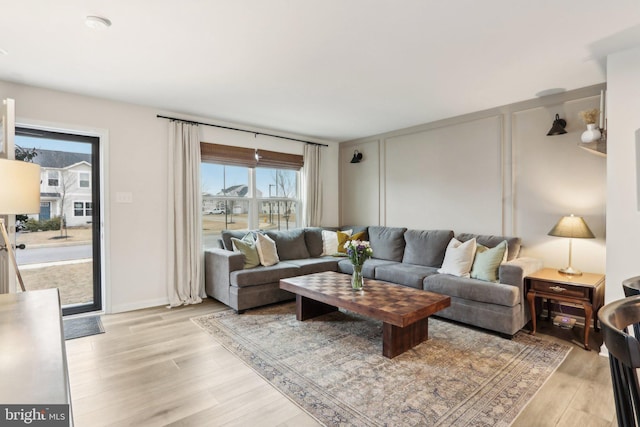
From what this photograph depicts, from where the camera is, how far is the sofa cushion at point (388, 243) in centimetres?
463

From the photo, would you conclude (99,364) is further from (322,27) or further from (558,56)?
(558,56)

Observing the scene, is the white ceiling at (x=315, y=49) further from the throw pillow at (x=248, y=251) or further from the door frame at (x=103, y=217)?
the throw pillow at (x=248, y=251)

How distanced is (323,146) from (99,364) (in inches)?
171

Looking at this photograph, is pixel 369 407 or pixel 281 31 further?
pixel 281 31

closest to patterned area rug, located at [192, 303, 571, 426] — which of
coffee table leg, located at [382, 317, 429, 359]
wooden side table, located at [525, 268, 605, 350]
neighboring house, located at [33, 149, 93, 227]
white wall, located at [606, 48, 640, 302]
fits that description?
coffee table leg, located at [382, 317, 429, 359]

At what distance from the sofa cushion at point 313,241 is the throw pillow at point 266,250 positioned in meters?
0.79

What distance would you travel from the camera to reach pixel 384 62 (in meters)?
2.70

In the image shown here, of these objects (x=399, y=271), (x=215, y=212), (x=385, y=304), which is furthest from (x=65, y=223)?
(x=399, y=271)

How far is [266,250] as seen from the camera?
422cm

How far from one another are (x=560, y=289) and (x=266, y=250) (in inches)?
123

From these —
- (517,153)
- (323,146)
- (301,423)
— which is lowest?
(301,423)

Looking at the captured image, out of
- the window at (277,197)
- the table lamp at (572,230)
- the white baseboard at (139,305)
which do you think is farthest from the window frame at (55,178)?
the table lamp at (572,230)

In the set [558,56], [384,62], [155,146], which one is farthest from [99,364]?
[558,56]

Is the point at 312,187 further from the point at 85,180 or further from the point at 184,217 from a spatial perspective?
the point at 85,180
